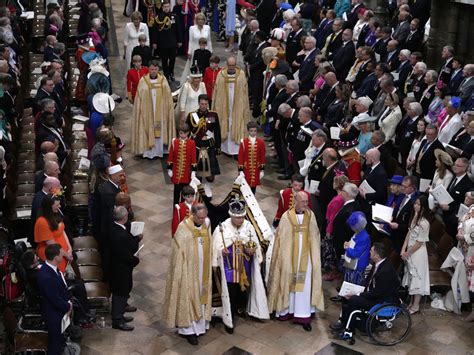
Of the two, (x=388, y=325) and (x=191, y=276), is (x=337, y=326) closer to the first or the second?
(x=388, y=325)

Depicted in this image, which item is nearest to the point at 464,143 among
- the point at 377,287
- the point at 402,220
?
the point at 402,220

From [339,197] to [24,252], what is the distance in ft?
13.4

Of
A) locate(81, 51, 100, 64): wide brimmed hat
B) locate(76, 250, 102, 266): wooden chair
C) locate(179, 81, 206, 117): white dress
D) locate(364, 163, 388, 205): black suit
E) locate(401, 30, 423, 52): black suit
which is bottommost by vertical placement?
locate(76, 250, 102, 266): wooden chair

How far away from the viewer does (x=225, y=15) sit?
21.9 m

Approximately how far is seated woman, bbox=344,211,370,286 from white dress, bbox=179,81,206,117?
5.34 metres

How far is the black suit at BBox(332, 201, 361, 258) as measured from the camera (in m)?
11.7

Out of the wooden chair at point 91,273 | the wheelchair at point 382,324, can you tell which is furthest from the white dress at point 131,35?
the wheelchair at point 382,324

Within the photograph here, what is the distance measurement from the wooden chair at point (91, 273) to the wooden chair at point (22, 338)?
57.1 inches

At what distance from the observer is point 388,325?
1095 centimetres

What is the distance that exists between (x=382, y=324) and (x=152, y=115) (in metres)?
6.55

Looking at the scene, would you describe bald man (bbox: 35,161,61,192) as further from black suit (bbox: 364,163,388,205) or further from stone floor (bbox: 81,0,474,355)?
black suit (bbox: 364,163,388,205)

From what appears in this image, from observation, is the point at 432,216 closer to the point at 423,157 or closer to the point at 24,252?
the point at 423,157

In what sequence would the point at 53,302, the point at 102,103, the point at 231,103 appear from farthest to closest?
the point at 231,103, the point at 102,103, the point at 53,302

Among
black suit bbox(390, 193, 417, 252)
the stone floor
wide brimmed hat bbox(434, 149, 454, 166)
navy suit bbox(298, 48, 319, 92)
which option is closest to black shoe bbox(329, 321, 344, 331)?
the stone floor
